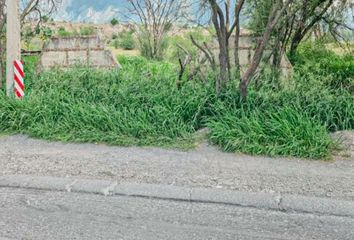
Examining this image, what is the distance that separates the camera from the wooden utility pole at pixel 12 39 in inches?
335

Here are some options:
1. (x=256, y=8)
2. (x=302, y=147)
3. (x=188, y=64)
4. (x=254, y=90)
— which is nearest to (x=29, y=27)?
(x=188, y=64)

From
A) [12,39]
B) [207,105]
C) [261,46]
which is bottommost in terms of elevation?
[207,105]

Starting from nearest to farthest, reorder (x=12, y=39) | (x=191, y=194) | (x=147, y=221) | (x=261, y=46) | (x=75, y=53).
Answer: (x=147, y=221) < (x=191, y=194) < (x=261, y=46) < (x=12, y=39) < (x=75, y=53)

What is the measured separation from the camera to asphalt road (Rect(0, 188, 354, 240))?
3.79 metres

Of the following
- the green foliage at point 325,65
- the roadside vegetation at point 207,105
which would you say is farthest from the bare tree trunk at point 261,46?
the green foliage at point 325,65

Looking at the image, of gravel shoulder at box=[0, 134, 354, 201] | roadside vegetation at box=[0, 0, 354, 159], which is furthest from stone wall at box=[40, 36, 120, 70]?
gravel shoulder at box=[0, 134, 354, 201]

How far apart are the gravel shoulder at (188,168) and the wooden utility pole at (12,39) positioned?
2459 mm

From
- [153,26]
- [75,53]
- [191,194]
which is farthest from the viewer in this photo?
[153,26]

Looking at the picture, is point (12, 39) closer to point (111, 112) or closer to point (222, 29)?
point (111, 112)

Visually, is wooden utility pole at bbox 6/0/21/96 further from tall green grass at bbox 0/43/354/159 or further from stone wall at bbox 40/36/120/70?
stone wall at bbox 40/36/120/70

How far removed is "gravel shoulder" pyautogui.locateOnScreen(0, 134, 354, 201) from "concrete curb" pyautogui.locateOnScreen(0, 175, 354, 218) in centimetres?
16

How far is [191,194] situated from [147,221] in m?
0.77

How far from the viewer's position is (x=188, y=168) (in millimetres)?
5523

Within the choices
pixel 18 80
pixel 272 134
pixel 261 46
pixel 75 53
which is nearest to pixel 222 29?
pixel 261 46
